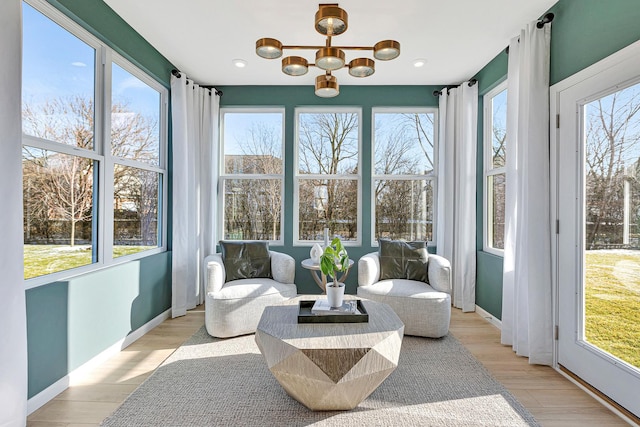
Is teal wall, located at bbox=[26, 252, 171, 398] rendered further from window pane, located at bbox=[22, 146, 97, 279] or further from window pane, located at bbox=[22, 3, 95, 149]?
window pane, located at bbox=[22, 3, 95, 149]

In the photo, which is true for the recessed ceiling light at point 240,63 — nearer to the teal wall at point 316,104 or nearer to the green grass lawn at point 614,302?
the teal wall at point 316,104

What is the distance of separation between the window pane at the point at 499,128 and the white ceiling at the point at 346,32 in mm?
428

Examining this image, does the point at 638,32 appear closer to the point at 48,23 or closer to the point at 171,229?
the point at 48,23

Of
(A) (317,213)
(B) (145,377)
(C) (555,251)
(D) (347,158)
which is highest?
(D) (347,158)

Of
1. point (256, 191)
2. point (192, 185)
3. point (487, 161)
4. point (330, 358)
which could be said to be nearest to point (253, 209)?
point (256, 191)

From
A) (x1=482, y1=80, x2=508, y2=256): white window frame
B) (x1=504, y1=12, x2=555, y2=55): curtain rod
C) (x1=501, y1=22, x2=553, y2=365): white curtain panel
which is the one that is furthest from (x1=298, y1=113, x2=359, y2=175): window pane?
(x1=504, y1=12, x2=555, y2=55): curtain rod

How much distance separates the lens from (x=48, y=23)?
229 cm

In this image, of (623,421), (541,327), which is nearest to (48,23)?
(541,327)

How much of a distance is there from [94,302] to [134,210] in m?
0.97

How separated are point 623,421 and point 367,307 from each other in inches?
60.2

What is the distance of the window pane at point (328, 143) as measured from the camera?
445 centimetres

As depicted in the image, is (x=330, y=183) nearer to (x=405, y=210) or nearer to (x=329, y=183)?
(x=329, y=183)

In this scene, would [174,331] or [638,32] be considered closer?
[638,32]

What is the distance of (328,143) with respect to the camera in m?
4.46
